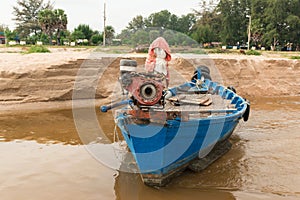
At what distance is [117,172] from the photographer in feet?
19.3

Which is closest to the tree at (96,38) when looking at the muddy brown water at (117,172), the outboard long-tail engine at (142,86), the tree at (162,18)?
the tree at (162,18)

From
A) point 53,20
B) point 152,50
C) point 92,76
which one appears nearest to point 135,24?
point 53,20

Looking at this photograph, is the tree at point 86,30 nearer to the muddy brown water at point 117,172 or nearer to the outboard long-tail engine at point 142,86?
the muddy brown water at point 117,172

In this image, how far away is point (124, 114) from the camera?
477 centimetres

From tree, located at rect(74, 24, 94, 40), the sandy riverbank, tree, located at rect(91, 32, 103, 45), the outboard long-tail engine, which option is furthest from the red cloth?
tree, located at rect(74, 24, 94, 40)

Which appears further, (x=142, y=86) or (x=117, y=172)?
(x=117, y=172)

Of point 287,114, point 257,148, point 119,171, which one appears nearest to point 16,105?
point 119,171

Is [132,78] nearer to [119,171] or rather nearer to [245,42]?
[119,171]

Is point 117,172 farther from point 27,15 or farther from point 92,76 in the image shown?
point 27,15

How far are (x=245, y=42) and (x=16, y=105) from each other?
3501cm

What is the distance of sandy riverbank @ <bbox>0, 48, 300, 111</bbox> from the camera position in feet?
35.9

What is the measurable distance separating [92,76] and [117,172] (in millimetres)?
6947

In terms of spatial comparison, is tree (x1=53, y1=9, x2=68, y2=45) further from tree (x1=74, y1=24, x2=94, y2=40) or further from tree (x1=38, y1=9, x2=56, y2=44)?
tree (x1=74, y1=24, x2=94, y2=40)

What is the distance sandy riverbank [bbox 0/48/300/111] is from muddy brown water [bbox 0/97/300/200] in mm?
2407
